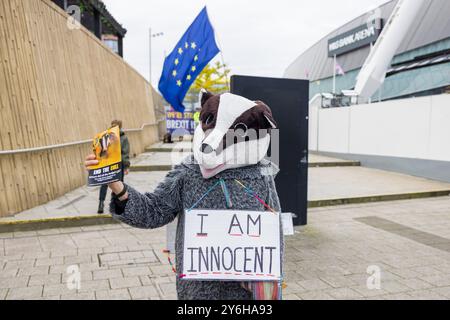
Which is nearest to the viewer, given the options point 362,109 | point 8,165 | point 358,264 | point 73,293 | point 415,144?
point 73,293

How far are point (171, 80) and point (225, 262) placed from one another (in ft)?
12.4

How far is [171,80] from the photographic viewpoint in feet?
17.4

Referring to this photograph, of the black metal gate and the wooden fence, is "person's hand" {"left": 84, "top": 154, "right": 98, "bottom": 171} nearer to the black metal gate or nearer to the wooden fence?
the black metal gate

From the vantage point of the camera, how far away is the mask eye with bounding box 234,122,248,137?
2.00m

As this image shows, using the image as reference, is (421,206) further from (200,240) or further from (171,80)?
(200,240)

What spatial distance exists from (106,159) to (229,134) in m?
0.61

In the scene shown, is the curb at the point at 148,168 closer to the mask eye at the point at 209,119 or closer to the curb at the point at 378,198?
the curb at the point at 378,198

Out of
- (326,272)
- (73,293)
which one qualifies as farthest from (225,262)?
(326,272)

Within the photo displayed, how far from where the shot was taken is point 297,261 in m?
4.56

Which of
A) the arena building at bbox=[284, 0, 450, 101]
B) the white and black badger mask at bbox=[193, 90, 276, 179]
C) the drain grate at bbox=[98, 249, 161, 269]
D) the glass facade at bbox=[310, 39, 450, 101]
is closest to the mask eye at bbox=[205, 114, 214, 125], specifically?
the white and black badger mask at bbox=[193, 90, 276, 179]

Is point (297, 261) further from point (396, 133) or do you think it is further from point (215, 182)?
point (396, 133)

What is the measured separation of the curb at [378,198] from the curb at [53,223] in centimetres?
383

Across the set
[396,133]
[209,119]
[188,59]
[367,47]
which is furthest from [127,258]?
[367,47]

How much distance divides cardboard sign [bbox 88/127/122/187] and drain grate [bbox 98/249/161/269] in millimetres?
2899
